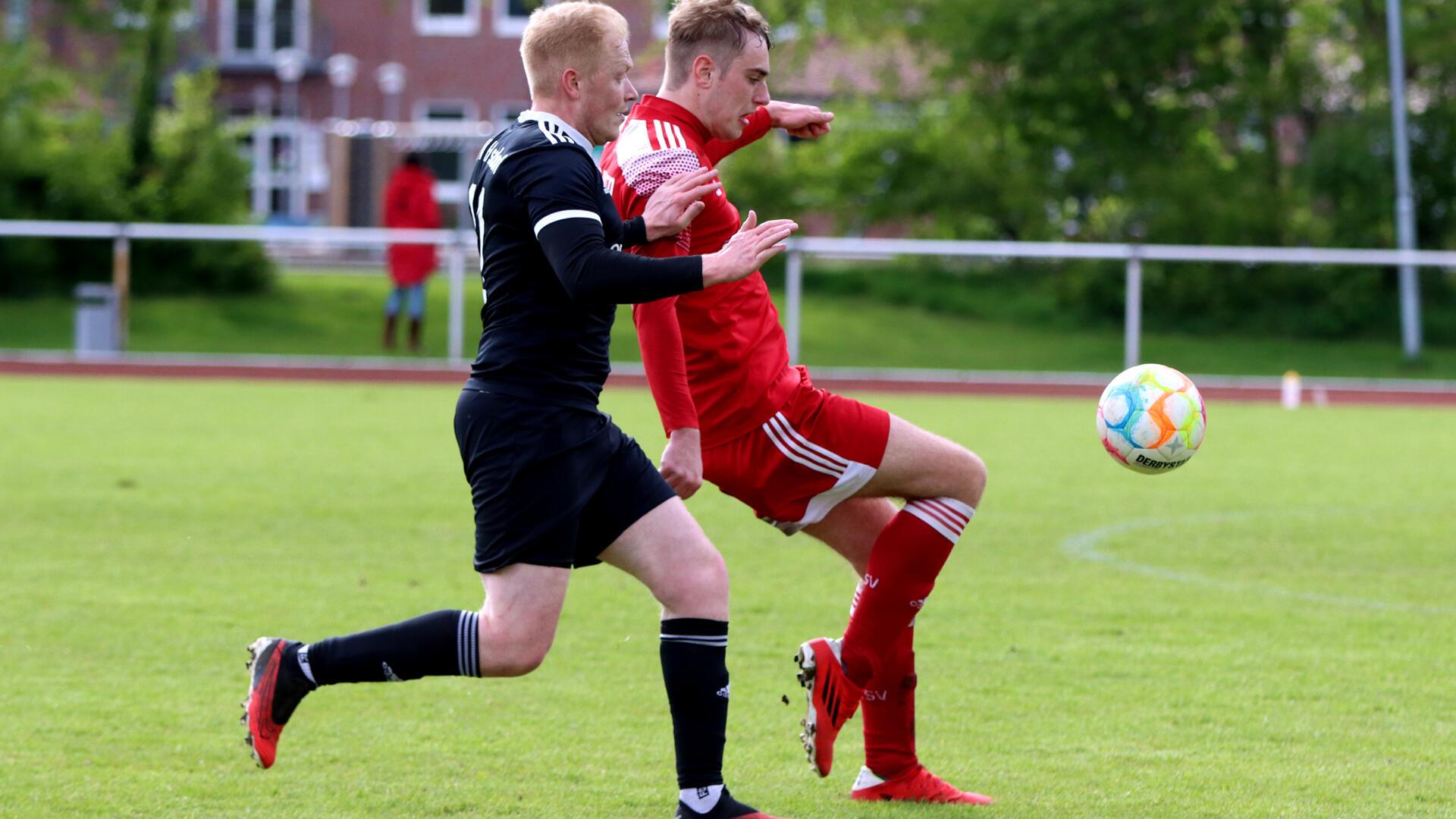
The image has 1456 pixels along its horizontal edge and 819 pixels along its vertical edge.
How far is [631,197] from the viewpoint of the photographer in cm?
438

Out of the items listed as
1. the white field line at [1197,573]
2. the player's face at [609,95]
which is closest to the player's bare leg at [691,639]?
the player's face at [609,95]

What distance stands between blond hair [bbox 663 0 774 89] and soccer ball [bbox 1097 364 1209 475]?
58.4 inches

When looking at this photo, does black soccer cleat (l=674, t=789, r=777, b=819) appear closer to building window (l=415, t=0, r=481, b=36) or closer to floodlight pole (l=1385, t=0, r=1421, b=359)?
floodlight pole (l=1385, t=0, r=1421, b=359)

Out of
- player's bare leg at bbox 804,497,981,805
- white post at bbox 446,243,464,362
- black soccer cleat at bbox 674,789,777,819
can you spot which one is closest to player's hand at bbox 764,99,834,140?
player's bare leg at bbox 804,497,981,805

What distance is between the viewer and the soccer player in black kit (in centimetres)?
393

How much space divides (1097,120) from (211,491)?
18.5 meters

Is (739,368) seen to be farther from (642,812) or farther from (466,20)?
(466,20)

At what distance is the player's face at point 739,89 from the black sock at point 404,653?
140cm

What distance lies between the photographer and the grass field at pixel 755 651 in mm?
4488

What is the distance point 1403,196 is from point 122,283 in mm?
16134

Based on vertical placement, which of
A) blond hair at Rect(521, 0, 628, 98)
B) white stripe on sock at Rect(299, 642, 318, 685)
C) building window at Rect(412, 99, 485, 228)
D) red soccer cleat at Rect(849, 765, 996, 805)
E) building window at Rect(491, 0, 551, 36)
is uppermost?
building window at Rect(491, 0, 551, 36)

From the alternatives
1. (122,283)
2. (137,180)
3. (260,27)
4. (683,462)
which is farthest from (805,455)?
(260,27)

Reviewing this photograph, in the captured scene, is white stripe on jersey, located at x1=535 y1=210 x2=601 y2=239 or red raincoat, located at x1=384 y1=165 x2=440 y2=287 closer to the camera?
white stripe on jersey, located at x1=535 y1=210 x2=601 y2=239

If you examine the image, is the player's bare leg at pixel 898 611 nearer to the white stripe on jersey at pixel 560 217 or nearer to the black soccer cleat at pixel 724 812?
the black soccer cleat at pixel 724 812
